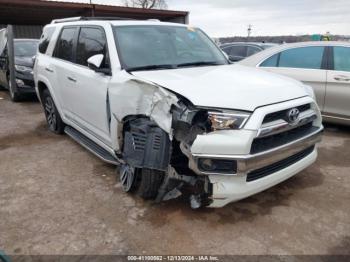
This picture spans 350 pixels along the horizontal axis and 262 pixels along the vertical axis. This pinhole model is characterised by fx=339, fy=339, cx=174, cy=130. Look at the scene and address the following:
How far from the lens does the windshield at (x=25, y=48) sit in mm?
9688

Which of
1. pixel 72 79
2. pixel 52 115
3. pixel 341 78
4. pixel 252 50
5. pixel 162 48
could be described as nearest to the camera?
pixel 162 48

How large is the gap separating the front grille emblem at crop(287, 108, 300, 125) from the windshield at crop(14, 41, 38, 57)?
8.63 meters

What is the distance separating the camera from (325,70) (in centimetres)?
573

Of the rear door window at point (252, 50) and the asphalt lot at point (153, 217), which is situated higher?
the rear door window at point (252, 50)

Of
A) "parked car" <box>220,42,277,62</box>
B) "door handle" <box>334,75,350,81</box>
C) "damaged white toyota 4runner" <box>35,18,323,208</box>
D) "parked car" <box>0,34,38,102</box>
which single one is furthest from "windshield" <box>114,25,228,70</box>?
"parked car" <box>220,42,277,62</box>

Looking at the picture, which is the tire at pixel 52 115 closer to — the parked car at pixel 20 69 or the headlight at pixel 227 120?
the parked car at pixel 20 69

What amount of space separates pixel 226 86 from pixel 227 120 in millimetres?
418

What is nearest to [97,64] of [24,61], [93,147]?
[93,147]

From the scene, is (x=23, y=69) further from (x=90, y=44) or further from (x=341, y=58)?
(x=341, y=58)

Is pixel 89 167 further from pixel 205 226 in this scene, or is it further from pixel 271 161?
pixel 271 161

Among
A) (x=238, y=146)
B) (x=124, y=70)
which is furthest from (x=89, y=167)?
(x=238, y=146)

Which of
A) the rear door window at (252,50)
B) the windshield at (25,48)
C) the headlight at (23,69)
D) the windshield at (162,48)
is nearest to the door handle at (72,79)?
the windshield at (162,48)

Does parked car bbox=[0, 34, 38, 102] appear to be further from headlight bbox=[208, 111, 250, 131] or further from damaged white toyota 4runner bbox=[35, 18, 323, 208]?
headlight bbox=[208, 111, 250, 131]

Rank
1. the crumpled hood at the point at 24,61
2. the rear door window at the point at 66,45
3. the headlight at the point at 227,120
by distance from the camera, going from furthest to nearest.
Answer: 1. the crumpled hood at the point at 24,61
2. the rear door window at the point at 66,45
3. the headlight at the point at 227,120
